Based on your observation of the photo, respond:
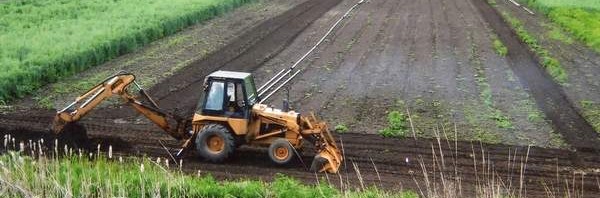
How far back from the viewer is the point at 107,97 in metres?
15.7

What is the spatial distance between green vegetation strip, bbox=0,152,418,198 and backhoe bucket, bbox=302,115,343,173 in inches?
102

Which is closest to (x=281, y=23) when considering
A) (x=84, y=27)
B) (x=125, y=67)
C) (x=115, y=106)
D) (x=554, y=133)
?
(x=84, y=27)

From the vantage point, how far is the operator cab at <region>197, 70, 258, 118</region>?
15508 mm

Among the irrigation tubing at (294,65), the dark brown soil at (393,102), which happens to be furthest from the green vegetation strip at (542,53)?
the irrigation tubing at (294,65)

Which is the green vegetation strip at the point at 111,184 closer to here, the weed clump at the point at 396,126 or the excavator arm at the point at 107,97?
the excavator arm at the point at 107,97

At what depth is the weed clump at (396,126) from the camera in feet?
59.9

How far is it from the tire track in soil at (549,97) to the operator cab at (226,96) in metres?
7.18

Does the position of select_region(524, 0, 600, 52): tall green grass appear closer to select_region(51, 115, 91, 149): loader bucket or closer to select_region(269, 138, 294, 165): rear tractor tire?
select_region(269, 138, 294, 165): rear tractor tire

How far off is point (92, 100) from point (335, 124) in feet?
19.0

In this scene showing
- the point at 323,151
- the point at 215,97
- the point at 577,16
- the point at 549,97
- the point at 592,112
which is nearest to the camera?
the point at 323,151

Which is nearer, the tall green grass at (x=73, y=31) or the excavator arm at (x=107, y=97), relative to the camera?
the excavator arm at (x=107, y=97)

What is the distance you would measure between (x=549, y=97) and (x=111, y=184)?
1385 centimetres

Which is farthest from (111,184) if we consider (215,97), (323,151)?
(323,151)

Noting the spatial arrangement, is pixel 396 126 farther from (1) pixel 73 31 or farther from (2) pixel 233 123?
(1) pixel 73 31
